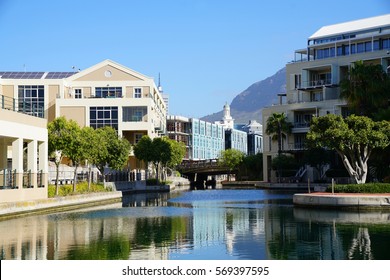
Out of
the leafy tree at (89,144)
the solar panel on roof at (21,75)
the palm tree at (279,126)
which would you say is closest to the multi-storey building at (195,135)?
the solar panel on roof at (21,75)

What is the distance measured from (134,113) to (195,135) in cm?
7199

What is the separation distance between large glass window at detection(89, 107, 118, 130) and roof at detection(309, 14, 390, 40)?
27.7 meters

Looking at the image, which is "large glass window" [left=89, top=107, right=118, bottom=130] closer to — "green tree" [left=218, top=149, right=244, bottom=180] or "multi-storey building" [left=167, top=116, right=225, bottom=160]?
"green tree" [left=218, top=149, right=244, bottom=180]

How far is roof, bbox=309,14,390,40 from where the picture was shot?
8944 cm

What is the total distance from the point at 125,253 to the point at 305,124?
6908 cm

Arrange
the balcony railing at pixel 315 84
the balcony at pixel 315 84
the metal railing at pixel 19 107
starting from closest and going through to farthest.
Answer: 1. the metal railing at pixel 19 107
2. the balcony at pixel 315 84
3. the balcony railing at pixel 315 84

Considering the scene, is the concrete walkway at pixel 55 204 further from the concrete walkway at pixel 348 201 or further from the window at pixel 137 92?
the window at pixel 137 92

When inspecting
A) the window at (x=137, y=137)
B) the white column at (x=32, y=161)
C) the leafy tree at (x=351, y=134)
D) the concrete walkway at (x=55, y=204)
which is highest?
the window at (x=137, y=137)

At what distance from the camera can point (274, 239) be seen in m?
28.5

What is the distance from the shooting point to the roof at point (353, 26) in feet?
293

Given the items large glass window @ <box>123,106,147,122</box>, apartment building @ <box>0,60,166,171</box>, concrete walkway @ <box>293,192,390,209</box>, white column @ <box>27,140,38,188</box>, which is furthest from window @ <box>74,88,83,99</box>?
concrete walkway @ <box>293,192,390,209</box>

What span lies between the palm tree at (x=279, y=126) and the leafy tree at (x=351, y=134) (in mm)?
42588
